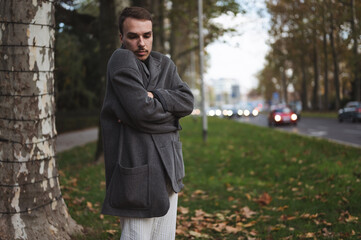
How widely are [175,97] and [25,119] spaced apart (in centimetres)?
159

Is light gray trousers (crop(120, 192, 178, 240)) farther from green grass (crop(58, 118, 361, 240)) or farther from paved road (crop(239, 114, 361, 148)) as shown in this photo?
paved road (crop(239, 114, 361, 148))

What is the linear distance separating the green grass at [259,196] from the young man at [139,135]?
2116mm

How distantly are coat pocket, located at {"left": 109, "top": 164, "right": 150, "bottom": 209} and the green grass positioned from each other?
7.05ft

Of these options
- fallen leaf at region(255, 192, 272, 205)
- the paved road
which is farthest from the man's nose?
the paved road

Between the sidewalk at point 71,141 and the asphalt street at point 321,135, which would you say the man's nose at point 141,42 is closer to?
the asphalt street at point 321,135

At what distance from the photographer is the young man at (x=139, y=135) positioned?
7.28 ft

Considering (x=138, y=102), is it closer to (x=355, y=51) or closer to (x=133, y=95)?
(x=133, y=95)

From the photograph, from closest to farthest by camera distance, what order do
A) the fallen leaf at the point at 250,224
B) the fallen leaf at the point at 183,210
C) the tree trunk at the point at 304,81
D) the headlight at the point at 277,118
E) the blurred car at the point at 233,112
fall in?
the fallen leaf at the point at 250,224 → the fallen leaf at the point at 183,210 → the headlight at the point at 277,118 → the tree trunk at the point at 304,81 → the blurred car at the point at 233,112

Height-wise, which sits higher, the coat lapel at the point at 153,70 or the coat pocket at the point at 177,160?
the coat lapel at the point at 153,70

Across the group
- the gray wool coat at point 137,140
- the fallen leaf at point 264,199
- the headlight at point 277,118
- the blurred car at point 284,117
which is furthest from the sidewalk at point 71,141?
the blurred car at point 284,117

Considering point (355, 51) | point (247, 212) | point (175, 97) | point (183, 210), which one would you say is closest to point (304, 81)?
point (355, 51)

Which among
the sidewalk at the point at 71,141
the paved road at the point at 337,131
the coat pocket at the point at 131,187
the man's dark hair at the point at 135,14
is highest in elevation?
the man's dark hair at the point at 135,14

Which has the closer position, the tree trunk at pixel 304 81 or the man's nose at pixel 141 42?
the man's nose at pixel 141 42

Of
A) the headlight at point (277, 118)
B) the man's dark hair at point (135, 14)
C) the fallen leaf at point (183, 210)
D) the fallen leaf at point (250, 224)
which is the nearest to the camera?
the man's dark hair at point (135, 14)
